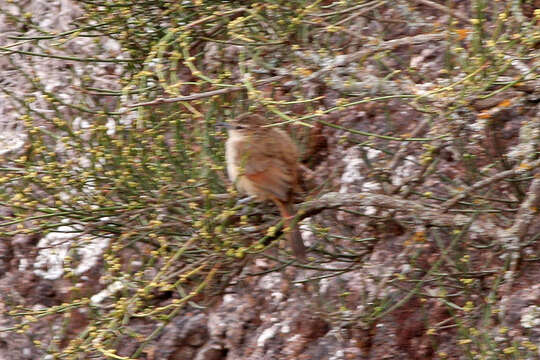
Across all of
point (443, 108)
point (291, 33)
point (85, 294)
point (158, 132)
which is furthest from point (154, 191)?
point (85, 294)

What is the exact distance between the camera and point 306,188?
510 cm

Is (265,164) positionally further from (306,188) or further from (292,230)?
(306,188)

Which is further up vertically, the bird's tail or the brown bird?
the brown bird

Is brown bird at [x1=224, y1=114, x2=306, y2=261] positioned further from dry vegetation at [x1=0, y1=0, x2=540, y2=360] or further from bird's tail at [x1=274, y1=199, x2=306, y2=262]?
dry vegetation at [x1=0, y1=0, x2=540, y2=360]

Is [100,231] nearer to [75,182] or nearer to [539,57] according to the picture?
[75,182]

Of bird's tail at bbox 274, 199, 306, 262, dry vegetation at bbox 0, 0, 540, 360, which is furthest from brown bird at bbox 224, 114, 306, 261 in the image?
dry vegetation at bbox 0, 0, 540, 360

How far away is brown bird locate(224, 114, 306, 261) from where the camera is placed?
4.35 m

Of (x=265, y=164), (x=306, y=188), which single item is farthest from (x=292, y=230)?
(x=306, y=188)

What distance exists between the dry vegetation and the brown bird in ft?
0.41

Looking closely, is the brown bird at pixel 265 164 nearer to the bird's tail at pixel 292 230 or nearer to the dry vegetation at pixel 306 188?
the bird's tail at pixel 292 230

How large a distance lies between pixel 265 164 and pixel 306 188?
0.61 meters

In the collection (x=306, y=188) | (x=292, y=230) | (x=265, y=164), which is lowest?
(x=306, y=188)

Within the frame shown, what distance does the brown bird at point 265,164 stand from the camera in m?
4.35

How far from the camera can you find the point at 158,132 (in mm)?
4543
